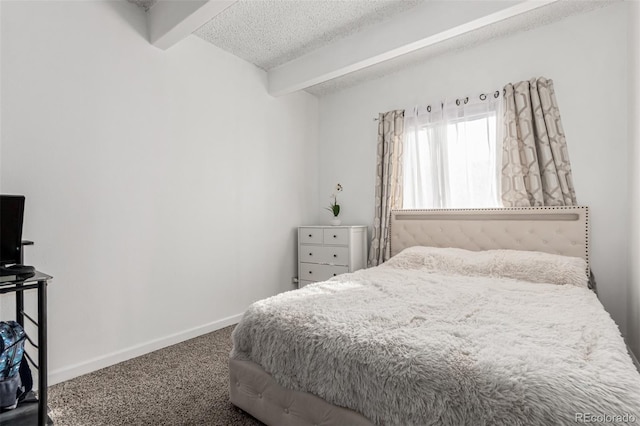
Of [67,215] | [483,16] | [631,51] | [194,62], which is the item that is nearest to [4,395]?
[67,215]

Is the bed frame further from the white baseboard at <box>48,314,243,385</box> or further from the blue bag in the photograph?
the white baseboard at <box>48,314,243,385</box>

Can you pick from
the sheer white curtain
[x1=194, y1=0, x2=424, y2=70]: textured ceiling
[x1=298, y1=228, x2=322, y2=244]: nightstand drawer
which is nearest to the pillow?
the sheer white curtain

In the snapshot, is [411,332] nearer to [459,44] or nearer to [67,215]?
[67,215]

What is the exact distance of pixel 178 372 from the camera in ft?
7.47

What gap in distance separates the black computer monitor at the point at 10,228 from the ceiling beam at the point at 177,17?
158 centimetres

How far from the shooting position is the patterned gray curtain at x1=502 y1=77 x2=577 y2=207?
9.15 ft

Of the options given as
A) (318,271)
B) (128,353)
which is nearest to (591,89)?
(318,271)

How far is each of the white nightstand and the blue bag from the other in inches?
108

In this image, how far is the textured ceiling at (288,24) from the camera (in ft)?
8.57

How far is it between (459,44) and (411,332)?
117 inches

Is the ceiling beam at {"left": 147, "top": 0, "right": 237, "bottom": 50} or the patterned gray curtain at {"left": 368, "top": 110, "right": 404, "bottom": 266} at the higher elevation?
the ceiling beam at {"left": 147, "top": 0, "right": 237, "bottom": 50}

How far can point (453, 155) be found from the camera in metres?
3.38

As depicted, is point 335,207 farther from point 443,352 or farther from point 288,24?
point 443,352

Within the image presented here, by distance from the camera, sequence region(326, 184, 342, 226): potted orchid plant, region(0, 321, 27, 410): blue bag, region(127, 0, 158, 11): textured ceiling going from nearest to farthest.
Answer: region(0, 321, 27, 410): blue bag < region(127, 0, 158, 11): textured ceiling < region(326, 184, 342, 226): potted orchid plant
